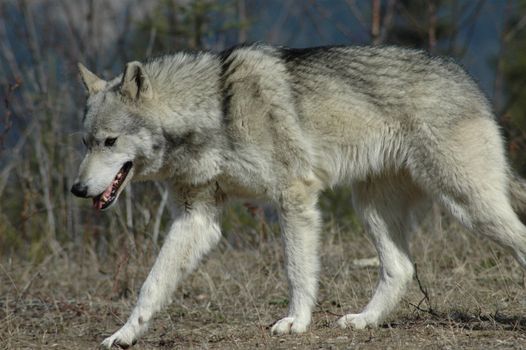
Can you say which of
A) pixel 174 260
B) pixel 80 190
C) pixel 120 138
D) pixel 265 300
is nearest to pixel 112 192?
pixel 80 190

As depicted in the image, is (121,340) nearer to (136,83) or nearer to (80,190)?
(80,190)

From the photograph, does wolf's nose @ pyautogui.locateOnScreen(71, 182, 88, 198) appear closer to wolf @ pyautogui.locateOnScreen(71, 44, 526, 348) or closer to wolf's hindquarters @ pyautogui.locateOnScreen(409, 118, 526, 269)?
wolf @ pyautogui.locateOnScreen(71, 44, 526, 348)

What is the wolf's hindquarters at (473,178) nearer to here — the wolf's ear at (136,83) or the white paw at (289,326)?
the white paw at (289,326)

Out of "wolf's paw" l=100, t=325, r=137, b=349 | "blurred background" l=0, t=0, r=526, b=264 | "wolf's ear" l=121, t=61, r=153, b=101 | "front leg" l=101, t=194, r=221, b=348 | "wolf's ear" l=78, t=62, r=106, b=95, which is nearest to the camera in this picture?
"wolf's paw" l=100, t=325, r=137, b=349

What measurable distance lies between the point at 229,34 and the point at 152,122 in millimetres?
6679

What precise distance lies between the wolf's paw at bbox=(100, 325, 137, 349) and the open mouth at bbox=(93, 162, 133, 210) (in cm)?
75

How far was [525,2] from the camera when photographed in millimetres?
19953

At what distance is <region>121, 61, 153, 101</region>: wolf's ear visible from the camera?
17.3ft

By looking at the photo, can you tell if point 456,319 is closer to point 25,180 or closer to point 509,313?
point 509,313

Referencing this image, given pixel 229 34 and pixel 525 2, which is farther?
pixel 525 2

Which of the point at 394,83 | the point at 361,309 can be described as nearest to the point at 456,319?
the point at 361,309

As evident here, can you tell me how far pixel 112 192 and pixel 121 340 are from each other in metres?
0.89

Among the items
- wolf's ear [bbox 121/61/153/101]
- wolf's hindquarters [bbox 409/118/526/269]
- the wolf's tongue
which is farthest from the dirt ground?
wolf's ear [bbox 121/61/153/101]

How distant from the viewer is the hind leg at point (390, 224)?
564cm
